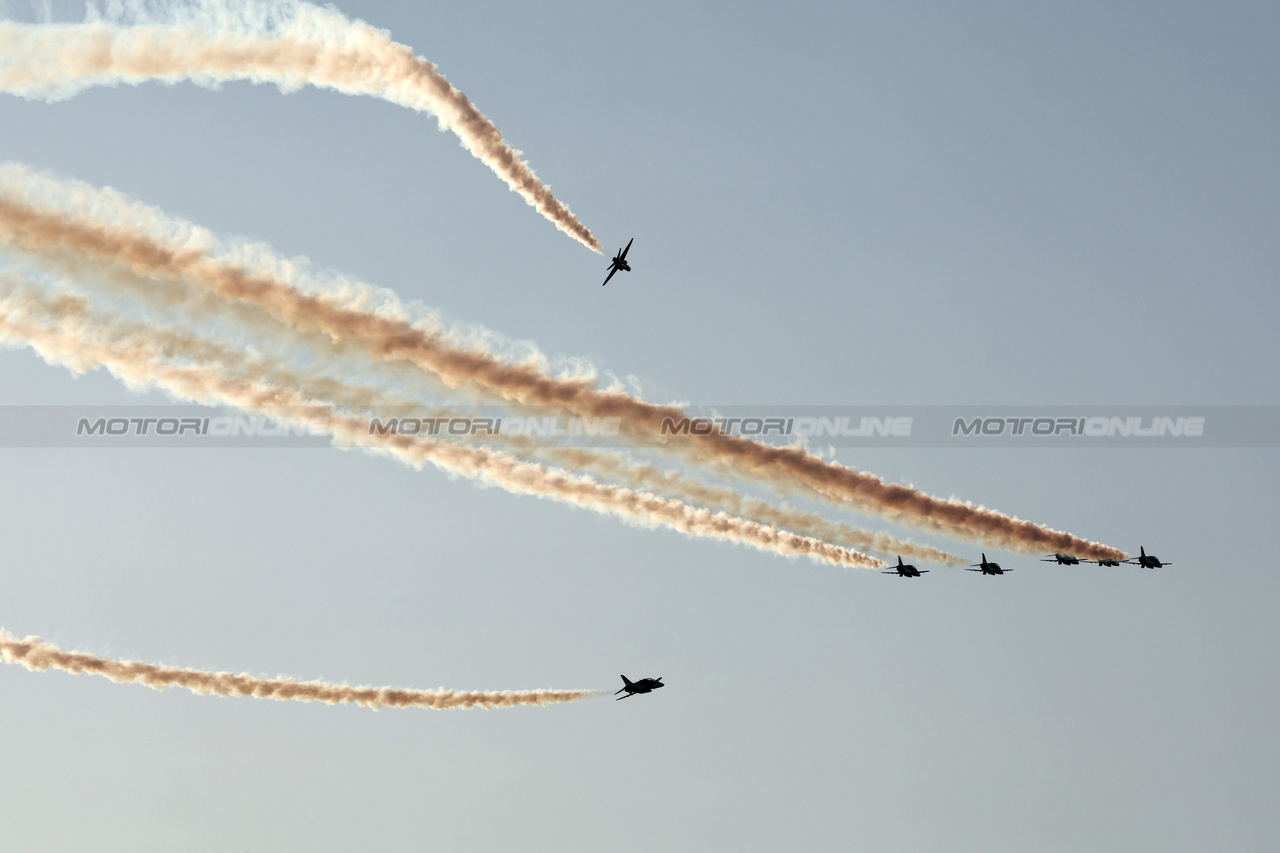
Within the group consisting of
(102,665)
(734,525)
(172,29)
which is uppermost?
(172,29)

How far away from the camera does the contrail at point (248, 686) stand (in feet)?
204

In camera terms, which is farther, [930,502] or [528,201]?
[930,502]

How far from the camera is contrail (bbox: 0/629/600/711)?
6228 cm

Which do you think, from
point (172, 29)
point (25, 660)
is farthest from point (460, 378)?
point (25, 660)

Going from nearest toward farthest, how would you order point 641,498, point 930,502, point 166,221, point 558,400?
point 166,221
point 558,400
point 641,498
point 930,502

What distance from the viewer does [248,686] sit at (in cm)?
6800

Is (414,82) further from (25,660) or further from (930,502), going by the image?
(930,502)

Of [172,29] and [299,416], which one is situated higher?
[172,29]

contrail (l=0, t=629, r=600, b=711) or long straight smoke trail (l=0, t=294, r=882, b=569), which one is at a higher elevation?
long straight smoke trail (l=0, t=294, r=882, b=569)

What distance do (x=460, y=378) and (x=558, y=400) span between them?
5754 mm

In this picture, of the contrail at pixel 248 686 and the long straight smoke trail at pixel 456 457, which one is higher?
the long straight smoke trail at pixel 456 457

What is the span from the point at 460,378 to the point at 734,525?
2079 centimetres

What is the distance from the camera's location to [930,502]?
7800 cm

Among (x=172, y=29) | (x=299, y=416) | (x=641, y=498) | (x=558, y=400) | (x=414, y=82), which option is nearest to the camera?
(x=172, y=29)
